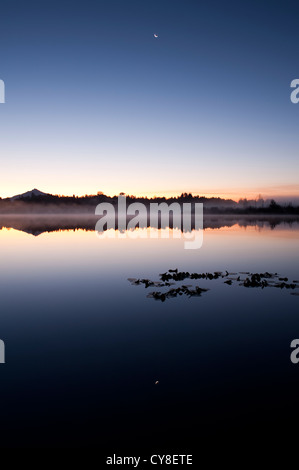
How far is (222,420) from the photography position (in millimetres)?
7965

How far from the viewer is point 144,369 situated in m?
10.5

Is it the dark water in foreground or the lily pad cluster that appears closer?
the dark water in foreground

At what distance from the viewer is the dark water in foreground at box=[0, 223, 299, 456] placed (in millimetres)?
7633

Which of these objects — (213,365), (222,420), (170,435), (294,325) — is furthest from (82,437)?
(294,325)

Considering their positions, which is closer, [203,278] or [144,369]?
[144,369]

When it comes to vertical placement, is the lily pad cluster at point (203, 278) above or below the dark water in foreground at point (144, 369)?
above

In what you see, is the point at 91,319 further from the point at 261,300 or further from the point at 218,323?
the point at 261,300

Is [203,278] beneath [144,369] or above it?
above

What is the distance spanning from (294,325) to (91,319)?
9.10m

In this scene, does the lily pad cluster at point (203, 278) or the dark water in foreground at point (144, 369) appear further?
the lily pad cluster at point (203, 278)

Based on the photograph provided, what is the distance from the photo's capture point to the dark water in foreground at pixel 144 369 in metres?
7.63

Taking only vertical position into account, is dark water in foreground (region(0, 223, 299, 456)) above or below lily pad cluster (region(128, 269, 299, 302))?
below

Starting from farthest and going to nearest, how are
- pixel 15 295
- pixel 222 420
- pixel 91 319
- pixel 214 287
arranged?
pixel 214 287 → pixel 15 295 → pixel 91 319 → pixel 222 420

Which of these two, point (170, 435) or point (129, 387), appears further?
point (129, 387)
